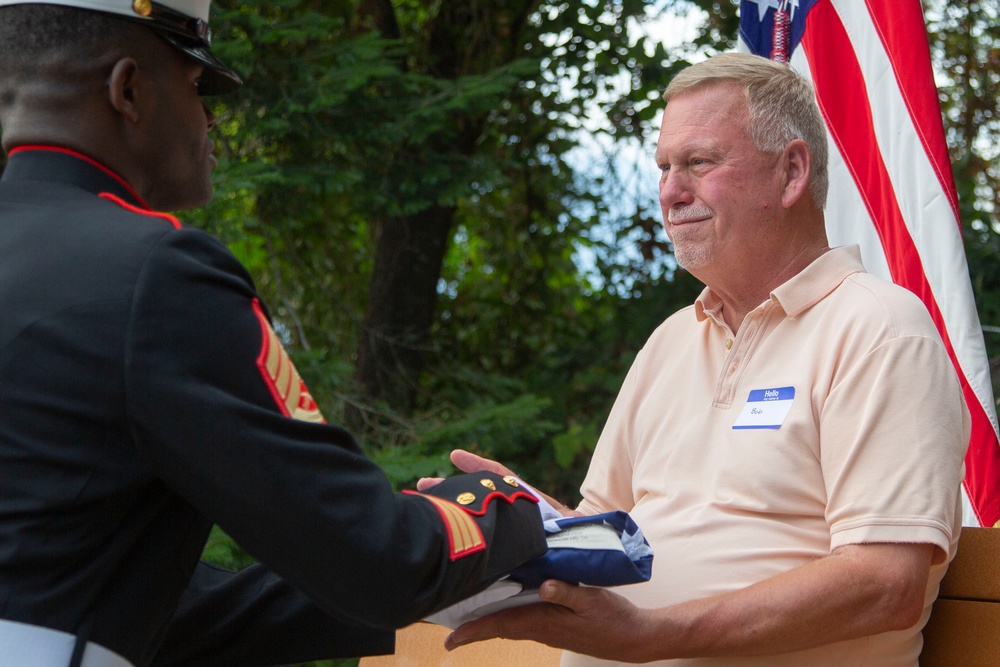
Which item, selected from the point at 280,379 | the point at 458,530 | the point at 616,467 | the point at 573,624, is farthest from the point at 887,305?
the point at 280,379

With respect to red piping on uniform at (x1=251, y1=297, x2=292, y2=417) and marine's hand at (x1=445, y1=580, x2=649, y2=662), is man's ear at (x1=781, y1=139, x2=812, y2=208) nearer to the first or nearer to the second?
marine's hand at (x1=445, y1=580, x2=649, y2=662)

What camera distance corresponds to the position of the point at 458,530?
1.40 m

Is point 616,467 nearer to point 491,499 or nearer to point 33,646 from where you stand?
point 491,499

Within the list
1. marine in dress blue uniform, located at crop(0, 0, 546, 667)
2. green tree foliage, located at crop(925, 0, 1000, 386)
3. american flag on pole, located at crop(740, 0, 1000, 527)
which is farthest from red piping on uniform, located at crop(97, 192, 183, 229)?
green tree foliage, located at crop(925, 0, 1000, 386)

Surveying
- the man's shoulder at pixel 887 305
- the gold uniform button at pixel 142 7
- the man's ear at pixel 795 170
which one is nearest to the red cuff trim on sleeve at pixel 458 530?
the gold uniform button at pixel 142 7

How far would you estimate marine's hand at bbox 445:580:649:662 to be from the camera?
1.67 meters

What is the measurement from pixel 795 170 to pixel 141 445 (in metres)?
1.56

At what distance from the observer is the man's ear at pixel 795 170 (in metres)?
2.28

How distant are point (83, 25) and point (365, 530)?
28.6 inches

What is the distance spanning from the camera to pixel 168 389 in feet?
3.99

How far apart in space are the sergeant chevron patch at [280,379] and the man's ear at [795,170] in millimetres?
1310

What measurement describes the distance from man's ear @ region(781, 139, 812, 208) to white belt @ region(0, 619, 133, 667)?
164 centimetres

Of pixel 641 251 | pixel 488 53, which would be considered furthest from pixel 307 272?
pixel 641 251

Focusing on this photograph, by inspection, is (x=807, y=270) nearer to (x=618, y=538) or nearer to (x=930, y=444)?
(x=930, y=444)
